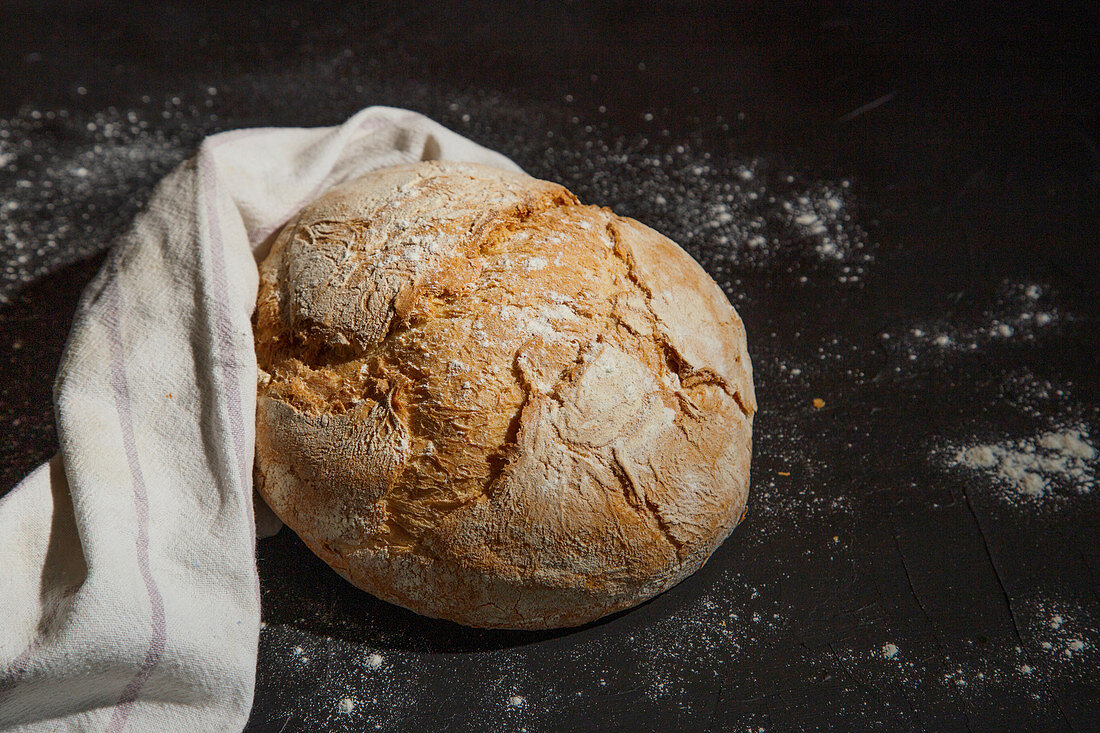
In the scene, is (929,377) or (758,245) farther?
(758,245)

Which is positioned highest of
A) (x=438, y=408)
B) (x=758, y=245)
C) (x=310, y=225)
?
(x=310, y=225)

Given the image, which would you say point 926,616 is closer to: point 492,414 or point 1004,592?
point 1004,592

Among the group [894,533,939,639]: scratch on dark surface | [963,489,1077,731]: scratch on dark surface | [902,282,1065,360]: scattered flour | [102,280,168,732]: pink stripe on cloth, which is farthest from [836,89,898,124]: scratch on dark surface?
[102,280,168,732]: pink stripe on cloth

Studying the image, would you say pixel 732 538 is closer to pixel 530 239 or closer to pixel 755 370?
pixel 755 370

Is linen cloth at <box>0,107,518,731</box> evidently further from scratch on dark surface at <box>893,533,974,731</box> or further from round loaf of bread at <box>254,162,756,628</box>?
scratch on dark surface at <box>893,533,974,731</box>

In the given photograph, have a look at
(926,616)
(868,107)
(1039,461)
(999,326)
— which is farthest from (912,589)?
(868,107)

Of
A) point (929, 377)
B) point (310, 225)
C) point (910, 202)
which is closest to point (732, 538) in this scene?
point (929, 377)

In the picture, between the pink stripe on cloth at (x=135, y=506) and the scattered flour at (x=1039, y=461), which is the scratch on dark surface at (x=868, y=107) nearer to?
the scattered flour at (x=1039, y=461)
